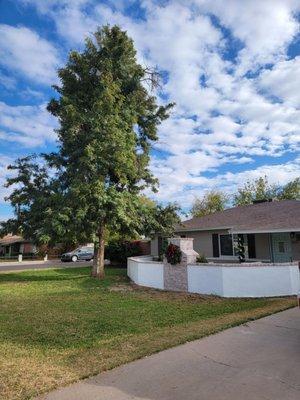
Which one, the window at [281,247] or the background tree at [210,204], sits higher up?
the background tree at [210,204]

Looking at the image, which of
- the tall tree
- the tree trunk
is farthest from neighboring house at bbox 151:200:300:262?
the tall tree

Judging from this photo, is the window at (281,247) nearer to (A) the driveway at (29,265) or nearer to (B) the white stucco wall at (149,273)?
(B) the white stucco wall at (149,273)

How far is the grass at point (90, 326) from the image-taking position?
5.57 metres

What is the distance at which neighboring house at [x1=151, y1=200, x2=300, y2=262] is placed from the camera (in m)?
17.8

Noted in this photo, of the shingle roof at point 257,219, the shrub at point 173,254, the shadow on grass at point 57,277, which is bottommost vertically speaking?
the shadow on grass at point 57,277

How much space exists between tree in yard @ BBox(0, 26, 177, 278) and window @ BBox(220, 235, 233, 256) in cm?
323

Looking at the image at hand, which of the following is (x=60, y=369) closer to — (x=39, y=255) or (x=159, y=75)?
(x=159, y=75)

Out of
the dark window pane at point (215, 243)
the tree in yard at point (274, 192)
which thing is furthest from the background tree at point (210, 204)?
the dark window pane at point (215, 243)

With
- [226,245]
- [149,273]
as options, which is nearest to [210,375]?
[149,273]

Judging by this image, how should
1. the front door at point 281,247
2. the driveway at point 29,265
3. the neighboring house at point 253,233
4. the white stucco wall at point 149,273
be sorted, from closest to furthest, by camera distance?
the white stucco wall at point 149,273 < the neighboring house at point 253,233 < the front door at point 281,247 < the driveway at point 29,265

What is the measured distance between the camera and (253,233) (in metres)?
18.5

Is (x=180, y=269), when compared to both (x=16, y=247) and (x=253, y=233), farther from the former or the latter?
(x=16, y=247)

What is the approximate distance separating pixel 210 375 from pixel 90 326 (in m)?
4.16

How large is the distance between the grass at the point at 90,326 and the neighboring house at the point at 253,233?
6.58 meters
